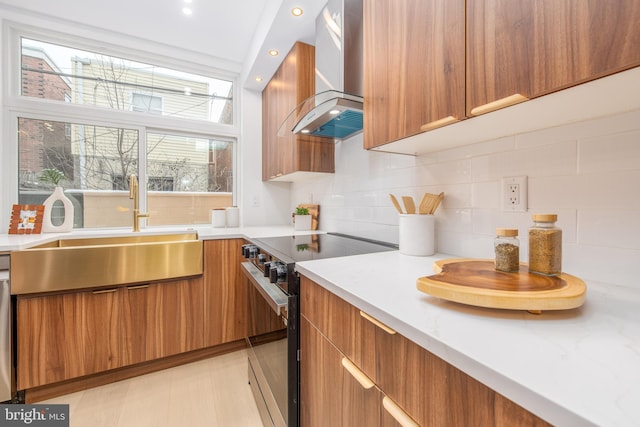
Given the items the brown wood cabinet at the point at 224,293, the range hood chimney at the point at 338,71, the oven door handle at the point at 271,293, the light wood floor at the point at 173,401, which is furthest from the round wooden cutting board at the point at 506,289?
the brown wood cabinet at the point at 224,293

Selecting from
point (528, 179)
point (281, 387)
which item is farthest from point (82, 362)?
point (528, 179)

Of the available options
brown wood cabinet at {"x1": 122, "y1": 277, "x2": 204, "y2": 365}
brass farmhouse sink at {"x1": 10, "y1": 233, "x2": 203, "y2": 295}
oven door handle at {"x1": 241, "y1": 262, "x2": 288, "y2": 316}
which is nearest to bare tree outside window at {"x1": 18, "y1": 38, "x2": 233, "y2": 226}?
brass farmhouse sink at {"x1": 10, "y1": 233, "x2": 203, "y2": 295}

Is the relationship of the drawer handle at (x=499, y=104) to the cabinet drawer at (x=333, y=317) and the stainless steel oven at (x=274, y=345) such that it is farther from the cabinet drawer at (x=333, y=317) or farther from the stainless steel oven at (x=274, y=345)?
the stainless steel oven at (x=274, y=345)

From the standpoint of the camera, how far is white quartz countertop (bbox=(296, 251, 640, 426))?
31 centimetres

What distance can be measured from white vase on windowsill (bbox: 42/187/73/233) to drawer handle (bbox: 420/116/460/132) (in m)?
2.50

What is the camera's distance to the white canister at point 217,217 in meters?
2.53

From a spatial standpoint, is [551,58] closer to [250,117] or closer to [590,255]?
[590,255]

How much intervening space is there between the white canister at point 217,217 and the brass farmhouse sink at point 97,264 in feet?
2.11

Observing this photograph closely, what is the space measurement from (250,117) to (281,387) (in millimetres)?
2449

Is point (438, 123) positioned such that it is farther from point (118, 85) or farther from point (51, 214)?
point (118, 85)

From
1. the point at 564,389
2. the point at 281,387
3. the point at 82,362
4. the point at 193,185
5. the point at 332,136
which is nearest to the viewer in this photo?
the point at 564,389

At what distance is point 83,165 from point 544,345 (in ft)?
9.98

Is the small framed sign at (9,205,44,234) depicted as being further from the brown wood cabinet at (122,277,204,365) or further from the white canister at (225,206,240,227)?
the white canister at (225,206,240,227)

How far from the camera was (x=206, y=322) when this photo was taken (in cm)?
197
